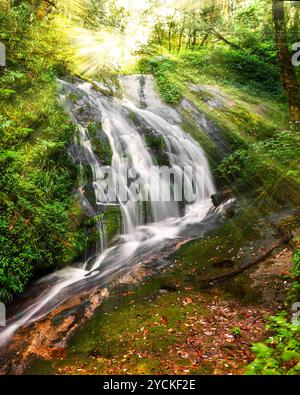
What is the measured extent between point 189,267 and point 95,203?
10.5ft

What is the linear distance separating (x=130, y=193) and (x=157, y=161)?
179 centimetres

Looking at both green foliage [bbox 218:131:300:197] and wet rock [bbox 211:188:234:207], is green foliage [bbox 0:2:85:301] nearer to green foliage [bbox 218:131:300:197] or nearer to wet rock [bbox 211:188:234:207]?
wet rock [bbox 211:188:234:207]

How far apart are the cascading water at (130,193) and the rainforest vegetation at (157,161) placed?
0.32 m

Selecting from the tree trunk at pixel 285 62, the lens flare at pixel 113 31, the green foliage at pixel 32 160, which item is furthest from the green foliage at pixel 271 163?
the lens flare at pixel 113 31

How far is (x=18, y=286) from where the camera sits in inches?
244

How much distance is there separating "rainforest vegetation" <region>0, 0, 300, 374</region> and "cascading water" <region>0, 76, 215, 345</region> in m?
0.32

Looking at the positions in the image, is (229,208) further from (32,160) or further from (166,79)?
(166,79)

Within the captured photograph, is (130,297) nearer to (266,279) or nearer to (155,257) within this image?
(155,257)

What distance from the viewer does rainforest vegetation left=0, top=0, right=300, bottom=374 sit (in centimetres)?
455

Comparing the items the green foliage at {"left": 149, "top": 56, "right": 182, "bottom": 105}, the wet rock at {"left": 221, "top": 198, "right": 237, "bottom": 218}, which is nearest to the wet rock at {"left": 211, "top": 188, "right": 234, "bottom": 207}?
the wet rock at {"left": 221, "top": 198, "right": 237, "bottom": 218}

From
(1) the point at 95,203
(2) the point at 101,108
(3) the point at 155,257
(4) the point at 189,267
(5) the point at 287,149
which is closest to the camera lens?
(4) the point at 189,267

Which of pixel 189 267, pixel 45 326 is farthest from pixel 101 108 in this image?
pixel 45 326

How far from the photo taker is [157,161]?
1070 centimetres

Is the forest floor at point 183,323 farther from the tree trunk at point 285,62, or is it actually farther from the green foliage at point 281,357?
the tree trunk at point 285,62
